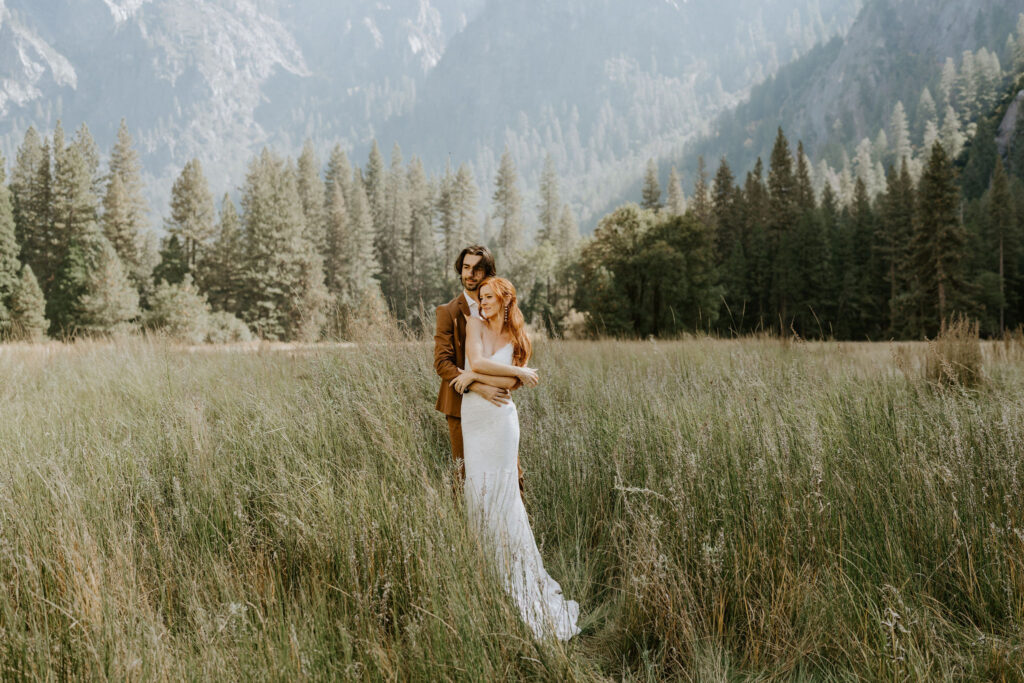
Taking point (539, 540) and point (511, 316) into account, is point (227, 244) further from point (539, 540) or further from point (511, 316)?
point (511, 316)

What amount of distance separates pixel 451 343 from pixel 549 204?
65198 mm

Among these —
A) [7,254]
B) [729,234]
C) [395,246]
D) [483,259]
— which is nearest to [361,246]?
[395,246]

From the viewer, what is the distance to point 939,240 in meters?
34.9

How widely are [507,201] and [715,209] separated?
74.6 feet

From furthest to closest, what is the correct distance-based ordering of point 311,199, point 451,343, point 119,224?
point 311,199, point 119,224, point 451,343

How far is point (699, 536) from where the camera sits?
3100mm

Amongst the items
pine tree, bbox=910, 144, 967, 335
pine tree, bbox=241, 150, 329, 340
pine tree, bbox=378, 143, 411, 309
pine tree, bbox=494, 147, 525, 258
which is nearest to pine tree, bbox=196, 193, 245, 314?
pine tree, bbox=241, 150, 329, 340

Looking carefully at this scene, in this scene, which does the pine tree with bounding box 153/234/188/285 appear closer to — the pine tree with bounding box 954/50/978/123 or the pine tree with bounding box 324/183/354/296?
the pine tree with bounding box 324/183/354/296

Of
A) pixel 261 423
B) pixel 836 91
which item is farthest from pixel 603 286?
pixel 836 91

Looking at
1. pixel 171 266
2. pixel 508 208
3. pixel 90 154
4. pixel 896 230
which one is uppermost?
pixel 90 154

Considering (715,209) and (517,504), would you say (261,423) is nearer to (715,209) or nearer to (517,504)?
(517,504)

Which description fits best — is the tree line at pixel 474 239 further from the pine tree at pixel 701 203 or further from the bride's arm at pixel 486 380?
the bride's arm at pixel 486 380

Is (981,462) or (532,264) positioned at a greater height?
(532,264)

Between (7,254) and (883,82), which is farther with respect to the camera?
(883,82)
